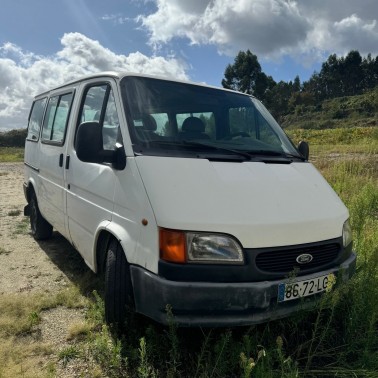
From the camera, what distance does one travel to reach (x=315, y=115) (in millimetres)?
59219

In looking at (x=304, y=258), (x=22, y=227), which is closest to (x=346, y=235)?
(x=304, y=258)

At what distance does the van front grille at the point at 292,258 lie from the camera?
2479 mm

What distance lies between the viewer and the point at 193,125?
329 centimetres

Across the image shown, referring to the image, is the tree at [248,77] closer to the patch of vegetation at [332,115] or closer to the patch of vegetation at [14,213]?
the patch of vegetation at [332,115]

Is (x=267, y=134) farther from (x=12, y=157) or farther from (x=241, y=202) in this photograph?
(x=12, y=157)

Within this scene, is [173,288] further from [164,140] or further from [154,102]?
[154,102]

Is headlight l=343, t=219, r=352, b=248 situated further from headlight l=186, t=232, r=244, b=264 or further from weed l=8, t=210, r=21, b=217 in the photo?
weed l=8, t=210, r=21, b=217

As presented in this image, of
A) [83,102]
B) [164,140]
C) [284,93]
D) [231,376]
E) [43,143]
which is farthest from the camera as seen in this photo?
[284,93]

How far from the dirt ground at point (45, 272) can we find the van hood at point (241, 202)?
134 centimetres

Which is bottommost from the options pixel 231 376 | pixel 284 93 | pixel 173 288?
pixel 231 376

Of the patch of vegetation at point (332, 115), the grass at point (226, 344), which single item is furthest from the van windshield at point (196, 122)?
the patch of vegetation at point (332, 115)

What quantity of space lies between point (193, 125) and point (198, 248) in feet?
4.22

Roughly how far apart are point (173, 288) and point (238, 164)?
3.69ft

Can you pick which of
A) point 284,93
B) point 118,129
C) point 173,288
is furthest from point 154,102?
point 284,93
